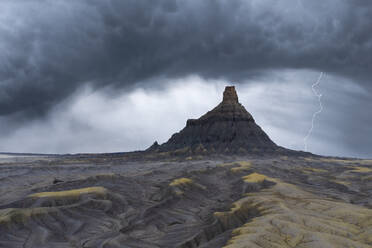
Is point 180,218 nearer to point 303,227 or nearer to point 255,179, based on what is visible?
point 303,227

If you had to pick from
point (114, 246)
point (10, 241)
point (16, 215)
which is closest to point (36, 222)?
point (16, 215)

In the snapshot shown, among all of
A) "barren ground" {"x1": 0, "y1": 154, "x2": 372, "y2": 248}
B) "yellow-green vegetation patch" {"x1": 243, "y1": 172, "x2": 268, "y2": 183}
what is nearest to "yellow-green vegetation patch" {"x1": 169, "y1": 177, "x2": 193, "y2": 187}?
"barren ground" {"x1": 0, "y1": 154, "x2": 372, "y2": 248}

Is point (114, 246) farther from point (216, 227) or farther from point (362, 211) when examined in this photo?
point (362, 211)

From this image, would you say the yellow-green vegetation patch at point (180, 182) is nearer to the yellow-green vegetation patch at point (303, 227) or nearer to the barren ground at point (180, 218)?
the barren ground at point (180, 218)

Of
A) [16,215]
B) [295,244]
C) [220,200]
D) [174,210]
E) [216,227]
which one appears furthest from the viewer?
[220,200]

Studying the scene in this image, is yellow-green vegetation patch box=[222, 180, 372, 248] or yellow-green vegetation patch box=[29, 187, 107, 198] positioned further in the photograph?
yellow-green vegetation patch box=[29, 187, 107, 198]

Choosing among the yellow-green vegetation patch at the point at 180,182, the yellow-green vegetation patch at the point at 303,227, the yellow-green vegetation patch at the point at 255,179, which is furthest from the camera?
the yellow-green vegetation patch at the point at 255,179

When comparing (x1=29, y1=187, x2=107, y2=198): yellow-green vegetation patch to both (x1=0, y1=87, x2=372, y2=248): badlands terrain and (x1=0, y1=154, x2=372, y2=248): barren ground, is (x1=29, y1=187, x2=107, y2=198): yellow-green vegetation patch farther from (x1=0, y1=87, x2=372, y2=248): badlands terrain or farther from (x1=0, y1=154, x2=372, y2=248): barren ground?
(x1=0, y1=87, x2=372, y2=248): badlands terrain

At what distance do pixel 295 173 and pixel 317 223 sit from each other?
113 meters

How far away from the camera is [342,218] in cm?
5547

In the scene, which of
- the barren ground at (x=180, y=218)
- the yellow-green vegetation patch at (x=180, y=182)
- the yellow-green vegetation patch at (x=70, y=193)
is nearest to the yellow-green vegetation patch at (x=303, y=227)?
the barren ground at (x=180, y=218)

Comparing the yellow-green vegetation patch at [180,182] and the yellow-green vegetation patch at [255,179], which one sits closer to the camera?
the yellow-green vegetation patch at [180,182]

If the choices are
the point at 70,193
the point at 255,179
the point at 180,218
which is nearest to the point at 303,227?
the point at 180,218

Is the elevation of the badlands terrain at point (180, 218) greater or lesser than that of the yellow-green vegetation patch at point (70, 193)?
lesser
